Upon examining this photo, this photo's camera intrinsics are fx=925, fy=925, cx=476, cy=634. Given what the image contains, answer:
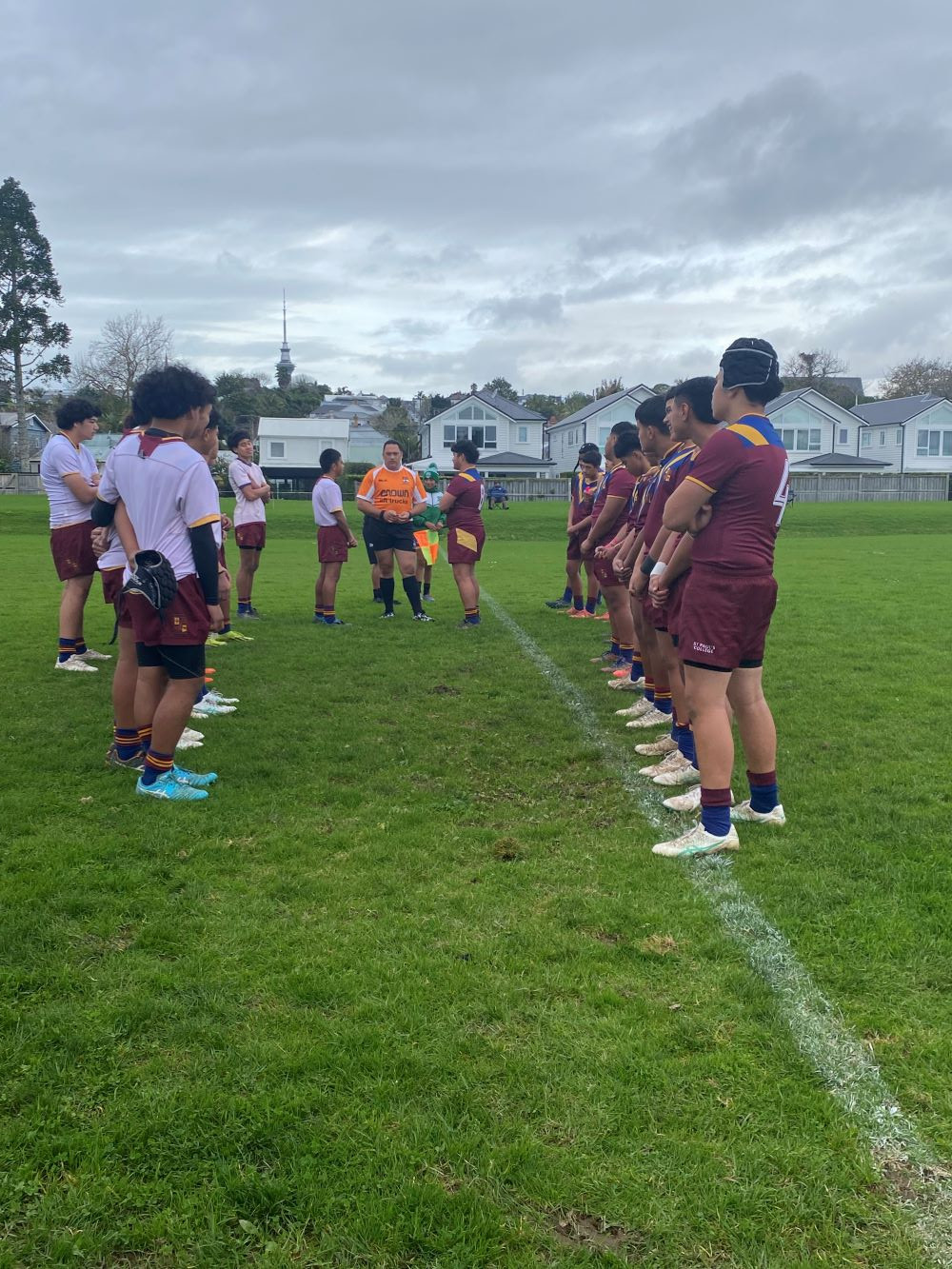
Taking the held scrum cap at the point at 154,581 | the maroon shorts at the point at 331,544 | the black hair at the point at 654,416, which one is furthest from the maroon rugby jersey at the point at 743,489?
the maroon shorts at the point at 331,544

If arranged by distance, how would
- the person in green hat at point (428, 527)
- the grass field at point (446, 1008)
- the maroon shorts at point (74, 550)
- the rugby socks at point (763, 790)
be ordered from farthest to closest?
the person in green hat at point (428, 527)
the maroon shorts at point (74, 550)
the rugby socks at point (763, 790)
the grass field at point (446, 1008)

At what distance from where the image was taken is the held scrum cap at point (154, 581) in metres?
4.72

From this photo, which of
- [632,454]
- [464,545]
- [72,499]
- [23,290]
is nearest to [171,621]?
[72,499]

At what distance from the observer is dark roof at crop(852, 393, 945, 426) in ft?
205

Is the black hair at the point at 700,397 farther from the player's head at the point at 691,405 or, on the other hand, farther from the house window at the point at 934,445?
the house window at the point at 934,445

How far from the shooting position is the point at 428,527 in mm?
12078

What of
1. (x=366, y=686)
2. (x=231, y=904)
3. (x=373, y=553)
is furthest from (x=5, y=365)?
(x=231, y=904)

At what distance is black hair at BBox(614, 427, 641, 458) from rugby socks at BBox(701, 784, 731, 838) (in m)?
4.26

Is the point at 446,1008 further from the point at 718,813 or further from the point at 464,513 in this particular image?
the point at 464,513

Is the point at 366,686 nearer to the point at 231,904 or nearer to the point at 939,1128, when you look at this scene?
the point at 231,904

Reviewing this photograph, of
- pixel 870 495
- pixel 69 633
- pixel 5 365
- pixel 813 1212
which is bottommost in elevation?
pixel 813 1212

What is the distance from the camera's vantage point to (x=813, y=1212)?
2.19 m

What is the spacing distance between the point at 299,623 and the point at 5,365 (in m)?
44.8

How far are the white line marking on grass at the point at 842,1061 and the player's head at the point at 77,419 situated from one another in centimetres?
611
